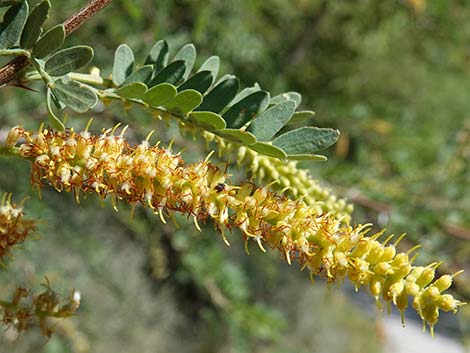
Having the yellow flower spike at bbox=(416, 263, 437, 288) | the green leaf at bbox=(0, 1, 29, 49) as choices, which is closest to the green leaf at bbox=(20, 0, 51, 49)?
the green leaf at bbox=(0, 1, 29, 49)

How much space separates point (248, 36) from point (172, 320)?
10.4 feet

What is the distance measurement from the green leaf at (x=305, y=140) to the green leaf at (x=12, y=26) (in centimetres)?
29

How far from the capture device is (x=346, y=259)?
0.58 m

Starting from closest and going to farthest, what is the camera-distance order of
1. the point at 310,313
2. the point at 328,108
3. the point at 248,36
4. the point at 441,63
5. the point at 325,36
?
the point at 248,36, the point at 328,108, the point at 325,36, the point at 441,63, the point at 310,313

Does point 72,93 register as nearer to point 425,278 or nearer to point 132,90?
point 132,90

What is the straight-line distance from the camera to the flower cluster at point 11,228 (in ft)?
2.17

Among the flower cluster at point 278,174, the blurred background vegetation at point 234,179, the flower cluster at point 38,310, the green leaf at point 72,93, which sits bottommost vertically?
the blurred background vegetation at point 234,179

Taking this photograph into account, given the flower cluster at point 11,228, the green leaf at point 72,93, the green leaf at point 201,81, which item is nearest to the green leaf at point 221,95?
the green leaf at point 201,81

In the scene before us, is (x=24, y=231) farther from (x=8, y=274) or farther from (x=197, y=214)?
(x=8, y=274)

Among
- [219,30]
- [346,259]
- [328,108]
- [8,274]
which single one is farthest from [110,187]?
[328,108]

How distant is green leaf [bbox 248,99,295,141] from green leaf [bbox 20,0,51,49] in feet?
0.79

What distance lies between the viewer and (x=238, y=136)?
623mm

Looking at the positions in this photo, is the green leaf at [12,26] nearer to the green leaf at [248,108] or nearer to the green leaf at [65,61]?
the green leaf at [65,61]

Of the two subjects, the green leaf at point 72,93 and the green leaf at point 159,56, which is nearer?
the green leaf at point 72,93
